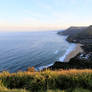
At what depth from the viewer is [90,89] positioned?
4.57 m

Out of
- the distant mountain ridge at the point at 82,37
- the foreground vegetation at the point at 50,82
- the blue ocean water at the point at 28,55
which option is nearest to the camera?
the foreground vegetation at the point at 50,82

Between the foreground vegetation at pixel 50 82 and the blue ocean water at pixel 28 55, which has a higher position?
the foreground vegetation at pixel 50 82

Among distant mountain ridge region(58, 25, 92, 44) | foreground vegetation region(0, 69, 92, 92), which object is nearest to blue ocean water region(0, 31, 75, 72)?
distant mountain ridge region(58, 25, 92, 44)

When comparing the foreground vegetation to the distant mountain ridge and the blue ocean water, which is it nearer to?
the blue ocean water

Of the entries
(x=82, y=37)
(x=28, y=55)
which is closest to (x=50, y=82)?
(x=28, y=55)

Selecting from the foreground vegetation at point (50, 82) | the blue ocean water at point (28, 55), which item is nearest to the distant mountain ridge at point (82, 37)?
the blue ocean water at point (28, 55)

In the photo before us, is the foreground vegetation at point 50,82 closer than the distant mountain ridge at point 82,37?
Yes

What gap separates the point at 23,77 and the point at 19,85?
1.65 feet

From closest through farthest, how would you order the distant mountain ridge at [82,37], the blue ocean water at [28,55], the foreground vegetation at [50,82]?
the foreground vegetation at [50,82], the blue ocean water at [28,55], the distant mountain ridge at [82,37]

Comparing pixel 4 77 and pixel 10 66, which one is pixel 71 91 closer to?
pixel 4 77

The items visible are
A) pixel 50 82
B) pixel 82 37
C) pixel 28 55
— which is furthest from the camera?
pixel 82 37

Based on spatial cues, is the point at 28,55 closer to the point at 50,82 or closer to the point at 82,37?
the point at 50,82

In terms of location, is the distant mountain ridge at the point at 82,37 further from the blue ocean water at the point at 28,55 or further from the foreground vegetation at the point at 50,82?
the foreground vegetation at the point at 50,82

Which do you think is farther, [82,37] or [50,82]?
[82,37]
